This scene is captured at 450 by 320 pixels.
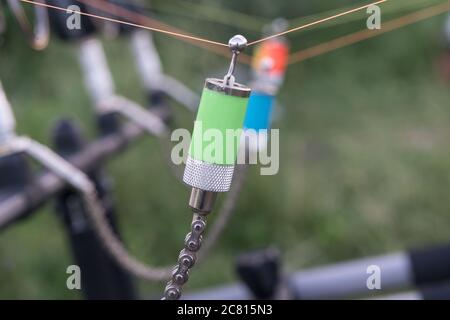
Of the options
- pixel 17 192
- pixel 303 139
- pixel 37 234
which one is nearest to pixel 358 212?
pixel 303 139

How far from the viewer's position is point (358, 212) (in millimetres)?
2957

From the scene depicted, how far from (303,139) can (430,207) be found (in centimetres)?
67

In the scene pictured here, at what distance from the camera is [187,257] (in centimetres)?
79

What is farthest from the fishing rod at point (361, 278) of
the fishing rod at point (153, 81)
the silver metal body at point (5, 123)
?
the fishing rod at point (153, 81)

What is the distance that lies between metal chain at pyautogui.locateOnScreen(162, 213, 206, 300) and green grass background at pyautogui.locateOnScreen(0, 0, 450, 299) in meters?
1.77

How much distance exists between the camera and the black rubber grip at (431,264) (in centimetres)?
174

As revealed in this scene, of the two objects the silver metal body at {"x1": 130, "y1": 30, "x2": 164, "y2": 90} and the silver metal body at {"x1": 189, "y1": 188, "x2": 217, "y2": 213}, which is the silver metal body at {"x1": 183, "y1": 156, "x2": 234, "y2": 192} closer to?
the silver metal body at {"x1": 189, "y1": 188, "x2": 217, "y2": 213}

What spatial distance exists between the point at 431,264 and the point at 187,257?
3.57 feet

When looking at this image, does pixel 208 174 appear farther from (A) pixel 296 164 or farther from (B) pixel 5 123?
(A) pixel 296 164

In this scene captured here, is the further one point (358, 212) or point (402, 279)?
point (358, 212)

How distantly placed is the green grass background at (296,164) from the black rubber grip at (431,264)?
1.01 metres

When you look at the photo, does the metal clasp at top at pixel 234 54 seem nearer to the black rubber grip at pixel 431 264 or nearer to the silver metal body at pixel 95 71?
the black rubber grip at pixel 431 264

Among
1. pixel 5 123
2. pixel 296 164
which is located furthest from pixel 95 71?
pixel 296 164

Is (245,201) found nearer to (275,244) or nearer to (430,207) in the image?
(275,244)
